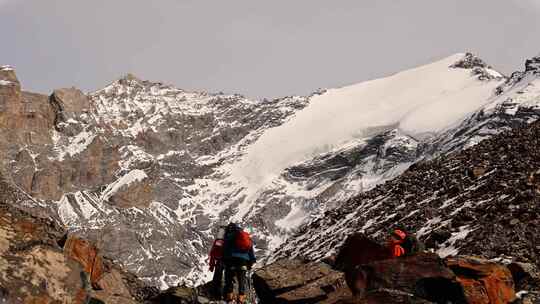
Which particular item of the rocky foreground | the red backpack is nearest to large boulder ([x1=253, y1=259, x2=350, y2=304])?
the rocky foreground

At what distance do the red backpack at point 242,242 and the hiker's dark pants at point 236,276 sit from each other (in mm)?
471

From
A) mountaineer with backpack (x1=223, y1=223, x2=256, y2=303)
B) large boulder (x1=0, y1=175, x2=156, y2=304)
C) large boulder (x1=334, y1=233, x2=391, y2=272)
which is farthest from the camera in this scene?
large boulder (x1=334, y1=233, x2=391, y2=272)

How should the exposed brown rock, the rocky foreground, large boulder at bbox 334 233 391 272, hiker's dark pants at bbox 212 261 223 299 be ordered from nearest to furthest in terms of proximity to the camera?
the rocky foreground < the exposed brown rock < large boulder at bbox 334 233 391 272 < hiker's dark pants at bbox 212 261 223 299

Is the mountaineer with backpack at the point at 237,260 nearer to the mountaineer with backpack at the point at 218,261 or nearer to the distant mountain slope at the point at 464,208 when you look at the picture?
the mountaineer with backpack at the point at 218,261

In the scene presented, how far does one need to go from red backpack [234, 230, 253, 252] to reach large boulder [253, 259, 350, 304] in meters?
0.71

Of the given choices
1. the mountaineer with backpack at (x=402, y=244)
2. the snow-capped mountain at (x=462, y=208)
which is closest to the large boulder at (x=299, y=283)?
the mountaineer with backpack at (x=402, y=244)

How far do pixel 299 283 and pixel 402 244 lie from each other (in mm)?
3130

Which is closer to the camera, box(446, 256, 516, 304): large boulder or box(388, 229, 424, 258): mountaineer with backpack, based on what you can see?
box(446, 256, 516, 304): large boulder

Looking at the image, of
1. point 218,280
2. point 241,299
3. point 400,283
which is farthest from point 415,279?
point 218,280

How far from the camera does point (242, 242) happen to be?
17.7m

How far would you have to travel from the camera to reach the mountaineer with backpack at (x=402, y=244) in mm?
17516

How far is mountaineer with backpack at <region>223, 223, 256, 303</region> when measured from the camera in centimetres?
1761

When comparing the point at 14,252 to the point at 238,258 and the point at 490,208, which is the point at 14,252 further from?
the point at 490,208

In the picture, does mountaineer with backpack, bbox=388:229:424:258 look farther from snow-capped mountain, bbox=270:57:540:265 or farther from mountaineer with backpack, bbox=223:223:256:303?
mountaineer with backpack, bbox=223:223:256:303
